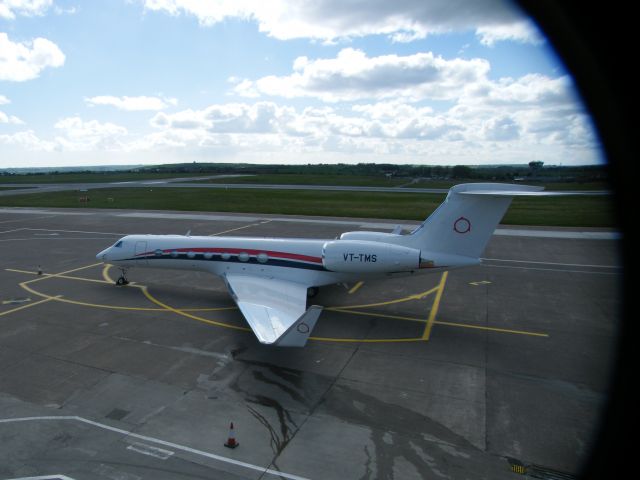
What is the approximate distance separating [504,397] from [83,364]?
13.0m

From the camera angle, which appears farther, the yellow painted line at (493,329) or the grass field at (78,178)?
the grass field at (78,178)

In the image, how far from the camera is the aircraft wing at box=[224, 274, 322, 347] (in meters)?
12.2

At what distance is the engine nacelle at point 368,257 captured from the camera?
17.6 m

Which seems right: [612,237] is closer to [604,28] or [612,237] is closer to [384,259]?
[604,28]

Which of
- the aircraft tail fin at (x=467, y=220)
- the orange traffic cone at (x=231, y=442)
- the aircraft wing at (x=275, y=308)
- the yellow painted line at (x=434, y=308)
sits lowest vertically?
the yellow painted line at (x=434, y=308)

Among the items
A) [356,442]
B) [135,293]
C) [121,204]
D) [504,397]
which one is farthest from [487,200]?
[121,204]

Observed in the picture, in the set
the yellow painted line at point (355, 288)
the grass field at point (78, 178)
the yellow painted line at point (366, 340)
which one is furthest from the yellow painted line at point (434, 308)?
the grass field at point (78, 178)

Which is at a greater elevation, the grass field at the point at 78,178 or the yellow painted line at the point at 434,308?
the grass field at the point at 78,178

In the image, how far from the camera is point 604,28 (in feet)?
9.02

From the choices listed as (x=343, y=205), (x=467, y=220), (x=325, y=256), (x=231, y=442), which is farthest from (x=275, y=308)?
(x=343, y=205)

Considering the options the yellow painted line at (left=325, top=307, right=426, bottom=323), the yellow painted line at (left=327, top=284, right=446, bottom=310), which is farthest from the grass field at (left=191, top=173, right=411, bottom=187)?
the yellow painted line at (left=325, top=307, right=426, bottom=323)

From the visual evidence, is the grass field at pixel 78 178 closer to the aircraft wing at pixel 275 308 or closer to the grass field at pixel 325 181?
the grass field at pixel 325 181

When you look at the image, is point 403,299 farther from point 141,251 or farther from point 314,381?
point 141,251

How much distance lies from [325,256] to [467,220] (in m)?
6.02
